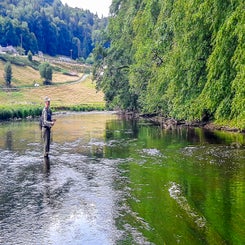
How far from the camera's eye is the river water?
1018 centimetres

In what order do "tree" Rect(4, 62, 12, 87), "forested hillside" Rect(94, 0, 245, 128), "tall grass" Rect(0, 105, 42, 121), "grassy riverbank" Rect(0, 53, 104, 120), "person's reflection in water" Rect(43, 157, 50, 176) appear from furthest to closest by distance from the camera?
"tree" Rect(4, 62, 12, 87) < "grassy riverbank" Rect(0, 53, 104, 120) < "tall grass" Rect(0, 105, 42, 121) < "forested hillside" Rect(94, 0, 245, 128) < "person's reflection in water" Rect(43, 157, 50, 176)

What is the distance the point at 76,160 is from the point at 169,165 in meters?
5.13

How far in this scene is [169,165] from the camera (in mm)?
19875

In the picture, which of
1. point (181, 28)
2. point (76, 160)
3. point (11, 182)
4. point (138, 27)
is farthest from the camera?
point (138, 27)

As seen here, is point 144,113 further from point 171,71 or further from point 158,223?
point 158,223

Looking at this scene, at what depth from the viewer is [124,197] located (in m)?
13.7

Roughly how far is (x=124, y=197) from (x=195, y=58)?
21361mm

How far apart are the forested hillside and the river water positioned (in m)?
3.79

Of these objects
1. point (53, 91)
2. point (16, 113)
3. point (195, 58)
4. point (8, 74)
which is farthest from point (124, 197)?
point (8, 74)

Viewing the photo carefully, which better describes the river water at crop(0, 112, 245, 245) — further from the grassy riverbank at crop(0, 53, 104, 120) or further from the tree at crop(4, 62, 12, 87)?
the tree at crop(4, 62, 12, 87)

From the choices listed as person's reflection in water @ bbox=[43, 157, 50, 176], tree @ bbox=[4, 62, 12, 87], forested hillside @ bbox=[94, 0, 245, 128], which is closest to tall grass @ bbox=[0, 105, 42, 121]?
forested hillside @ bbox=[94, 0, 245, 128]

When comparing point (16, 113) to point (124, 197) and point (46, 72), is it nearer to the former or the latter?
point (124, 197)

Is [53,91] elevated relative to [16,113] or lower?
elevated

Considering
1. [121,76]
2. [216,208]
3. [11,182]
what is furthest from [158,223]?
[121,76]
